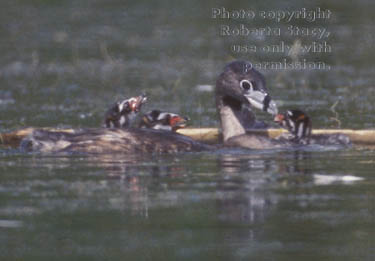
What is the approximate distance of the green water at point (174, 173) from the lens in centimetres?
771

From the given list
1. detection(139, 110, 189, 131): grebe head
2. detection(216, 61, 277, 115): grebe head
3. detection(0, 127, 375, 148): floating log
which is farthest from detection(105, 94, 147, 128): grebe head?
detection(216, 61, 277, 115): grebe head

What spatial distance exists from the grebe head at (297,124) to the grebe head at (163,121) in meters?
0.96

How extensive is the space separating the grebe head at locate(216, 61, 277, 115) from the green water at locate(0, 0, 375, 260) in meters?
0.87

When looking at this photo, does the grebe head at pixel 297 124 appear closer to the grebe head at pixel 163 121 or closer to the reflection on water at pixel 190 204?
the grebe head at pixel 163 121

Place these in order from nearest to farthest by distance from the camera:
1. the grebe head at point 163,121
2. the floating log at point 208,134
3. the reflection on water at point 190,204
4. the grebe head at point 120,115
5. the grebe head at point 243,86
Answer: the reflection on water at point 190,204, the floating log at point 208,134, the grebe head at point 243,86, the grebe head at point 163,121, the grebe head at point 120,115

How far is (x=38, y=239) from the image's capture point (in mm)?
7820

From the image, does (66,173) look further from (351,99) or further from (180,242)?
(351,99)

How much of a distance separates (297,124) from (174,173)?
2.67 m

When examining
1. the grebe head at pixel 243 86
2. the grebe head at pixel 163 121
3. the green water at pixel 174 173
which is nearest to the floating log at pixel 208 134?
the grebe head at pixel 163 121

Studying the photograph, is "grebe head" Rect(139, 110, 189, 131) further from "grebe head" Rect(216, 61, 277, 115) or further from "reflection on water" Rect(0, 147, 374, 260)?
"reflection on water" Rect(0, 147, 374, 260)

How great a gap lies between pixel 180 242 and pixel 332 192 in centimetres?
195

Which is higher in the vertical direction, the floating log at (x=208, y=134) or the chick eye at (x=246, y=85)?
the chick eye at (x=246, y=85)

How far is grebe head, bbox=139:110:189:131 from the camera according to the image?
43.3 feet

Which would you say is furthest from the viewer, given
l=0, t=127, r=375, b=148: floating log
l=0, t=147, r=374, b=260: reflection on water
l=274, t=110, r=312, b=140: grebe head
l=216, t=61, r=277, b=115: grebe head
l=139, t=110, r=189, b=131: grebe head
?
l=139, t=110, r=189, b=131: grebe head
